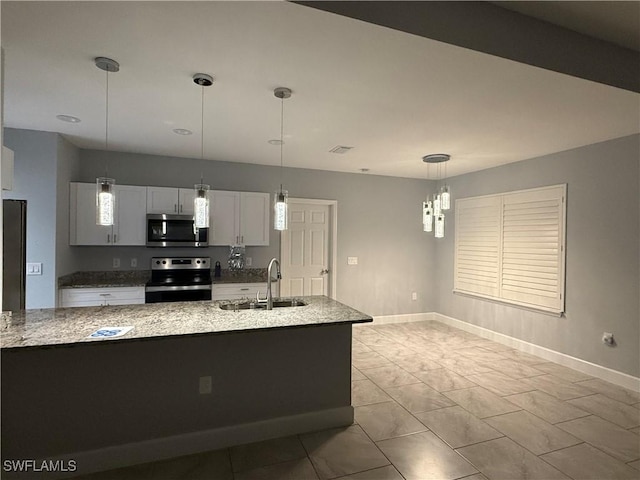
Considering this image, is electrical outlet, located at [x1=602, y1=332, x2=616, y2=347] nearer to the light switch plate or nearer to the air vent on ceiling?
the air vent on ceiling

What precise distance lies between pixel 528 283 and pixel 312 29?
4.17 m

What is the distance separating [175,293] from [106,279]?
1.02 m

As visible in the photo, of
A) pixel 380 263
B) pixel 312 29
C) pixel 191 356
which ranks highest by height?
pixel 312 29

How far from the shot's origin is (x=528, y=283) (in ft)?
14.7

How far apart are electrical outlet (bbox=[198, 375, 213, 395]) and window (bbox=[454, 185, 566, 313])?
3999 millimetres

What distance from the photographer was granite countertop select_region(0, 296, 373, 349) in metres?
1.96

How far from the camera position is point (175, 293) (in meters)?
4.19

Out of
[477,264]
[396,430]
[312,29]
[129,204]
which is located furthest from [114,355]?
[477,264]

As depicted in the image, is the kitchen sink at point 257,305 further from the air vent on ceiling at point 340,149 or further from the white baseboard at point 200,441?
the air vent on ceiling at point 340,149

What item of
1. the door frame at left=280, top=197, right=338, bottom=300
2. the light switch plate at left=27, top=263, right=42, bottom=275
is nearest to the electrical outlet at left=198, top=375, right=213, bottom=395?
the light switch plate at left=27, top=263, right=42, bottom=275

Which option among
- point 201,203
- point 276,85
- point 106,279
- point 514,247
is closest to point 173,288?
point 106,279

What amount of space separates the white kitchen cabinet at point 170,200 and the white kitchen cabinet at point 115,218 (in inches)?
3.2

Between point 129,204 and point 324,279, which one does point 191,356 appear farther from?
point 324,279

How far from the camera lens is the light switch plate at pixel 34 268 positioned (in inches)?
144
